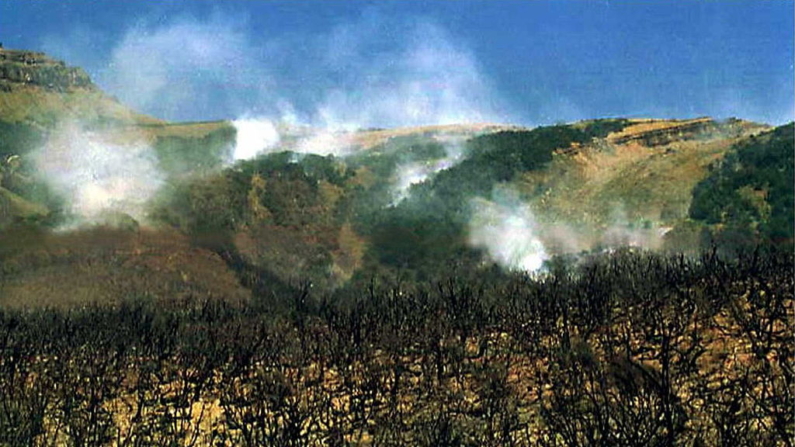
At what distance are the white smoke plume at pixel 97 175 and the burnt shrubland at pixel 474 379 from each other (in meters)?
96.9

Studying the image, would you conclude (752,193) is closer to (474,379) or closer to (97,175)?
(474,379)

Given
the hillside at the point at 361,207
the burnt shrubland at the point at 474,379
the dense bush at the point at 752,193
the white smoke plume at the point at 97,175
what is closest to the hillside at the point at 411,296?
the burnt shrubland at the point at 474,379

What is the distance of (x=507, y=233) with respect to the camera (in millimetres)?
154125

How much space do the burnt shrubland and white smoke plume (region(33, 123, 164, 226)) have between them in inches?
3814

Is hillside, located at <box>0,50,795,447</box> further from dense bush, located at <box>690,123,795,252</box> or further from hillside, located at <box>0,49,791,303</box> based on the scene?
hillside, located at <box>0,49,791,303</box>

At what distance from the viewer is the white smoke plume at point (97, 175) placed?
150 m

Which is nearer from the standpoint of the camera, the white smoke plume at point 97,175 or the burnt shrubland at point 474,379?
the burnt shrubland at point 474,379

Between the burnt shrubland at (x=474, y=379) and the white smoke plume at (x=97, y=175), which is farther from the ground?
the white smoke plume at (x=97, y=175)

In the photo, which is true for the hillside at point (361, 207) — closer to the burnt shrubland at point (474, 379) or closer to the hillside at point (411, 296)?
the hillside at point (411, 296)

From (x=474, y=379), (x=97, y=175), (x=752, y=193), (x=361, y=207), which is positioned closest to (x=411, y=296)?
(x=474, y=379)

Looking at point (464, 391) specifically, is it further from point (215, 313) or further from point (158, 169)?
point (158, 169)

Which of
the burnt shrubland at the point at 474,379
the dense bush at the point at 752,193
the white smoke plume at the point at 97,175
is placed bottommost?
the burnt shrubland at the point at 474,379

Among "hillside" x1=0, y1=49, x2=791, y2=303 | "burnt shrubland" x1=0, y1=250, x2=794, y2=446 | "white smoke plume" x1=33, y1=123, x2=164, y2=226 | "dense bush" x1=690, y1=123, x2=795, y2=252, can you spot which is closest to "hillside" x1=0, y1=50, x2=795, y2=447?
"burnt shrubland" x1=0, y1=250, x2=794, y2=446

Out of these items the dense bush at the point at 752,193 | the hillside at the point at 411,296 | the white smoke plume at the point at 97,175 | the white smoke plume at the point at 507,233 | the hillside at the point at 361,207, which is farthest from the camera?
the white smoke plume at the point at 97,175
